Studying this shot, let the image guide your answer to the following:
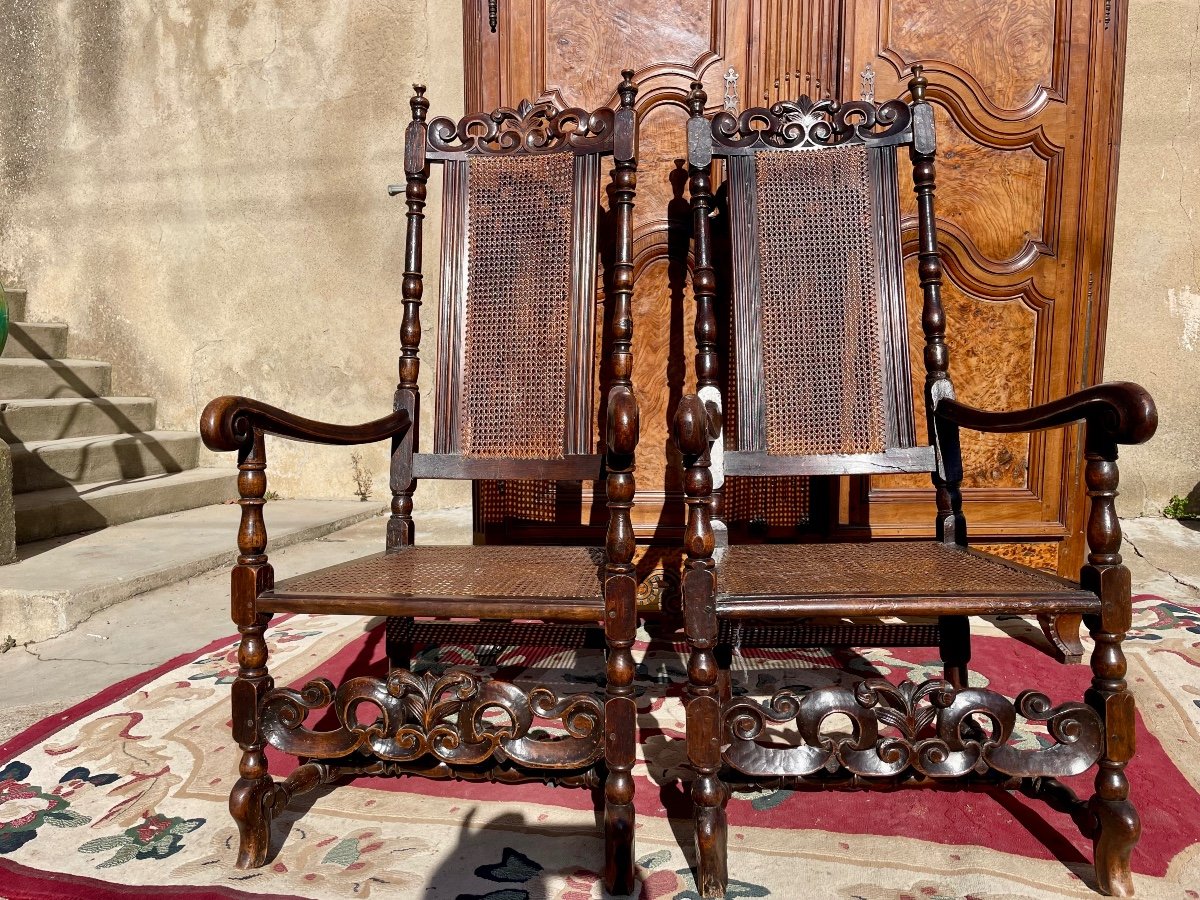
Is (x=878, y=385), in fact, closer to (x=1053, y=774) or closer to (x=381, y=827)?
(x=1053, y=774)

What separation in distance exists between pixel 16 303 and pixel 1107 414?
543cm

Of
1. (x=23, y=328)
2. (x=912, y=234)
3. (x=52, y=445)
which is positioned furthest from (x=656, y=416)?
(x=23, y=328)

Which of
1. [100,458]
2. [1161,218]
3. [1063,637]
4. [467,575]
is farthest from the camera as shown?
[100,458]

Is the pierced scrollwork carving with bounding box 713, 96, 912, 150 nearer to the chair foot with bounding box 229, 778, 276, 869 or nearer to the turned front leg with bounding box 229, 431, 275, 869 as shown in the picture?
the turned front leg with bounding box 229, 431, 275, 869

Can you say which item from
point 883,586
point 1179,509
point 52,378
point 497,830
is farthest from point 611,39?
point 52,378

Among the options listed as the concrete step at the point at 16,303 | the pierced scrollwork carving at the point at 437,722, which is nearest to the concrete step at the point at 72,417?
the concrete step at the point at 16,303

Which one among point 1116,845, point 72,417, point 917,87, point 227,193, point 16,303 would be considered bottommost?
point 1116,845

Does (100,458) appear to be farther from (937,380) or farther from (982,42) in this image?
(982,42)

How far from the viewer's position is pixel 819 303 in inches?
69.3

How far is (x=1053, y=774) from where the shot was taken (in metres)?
1.17

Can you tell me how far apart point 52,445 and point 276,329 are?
3.77ft

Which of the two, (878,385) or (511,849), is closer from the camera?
(511,849)

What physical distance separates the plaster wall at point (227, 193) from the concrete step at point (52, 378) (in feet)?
0.40

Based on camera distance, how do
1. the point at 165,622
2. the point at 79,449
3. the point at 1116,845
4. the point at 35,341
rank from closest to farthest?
the point at 1116,845 → the point at 165,622 → the point at 79,449 → the point at 35,341
